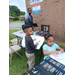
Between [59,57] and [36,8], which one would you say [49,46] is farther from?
[36,8]

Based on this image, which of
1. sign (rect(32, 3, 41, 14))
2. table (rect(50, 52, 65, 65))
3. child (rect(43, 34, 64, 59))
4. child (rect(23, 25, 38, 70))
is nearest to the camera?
table (rect(50, 52, 65, 65))

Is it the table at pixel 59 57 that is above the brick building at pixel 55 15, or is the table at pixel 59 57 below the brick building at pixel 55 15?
below

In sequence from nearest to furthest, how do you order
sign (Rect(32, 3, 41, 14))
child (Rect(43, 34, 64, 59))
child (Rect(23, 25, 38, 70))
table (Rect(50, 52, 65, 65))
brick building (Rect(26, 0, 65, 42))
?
table (Rect(50, 52, 65, 65)) → child (Rect(43, 34, 64, 59)) → child (Rect(23, 25, 38, 70)) → brick building (Rect(26, 0, 65, 42)) → sign (Rect(32, 3, 41, 14))

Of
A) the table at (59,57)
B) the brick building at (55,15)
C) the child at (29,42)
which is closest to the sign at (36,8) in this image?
the brick building at (55,15)

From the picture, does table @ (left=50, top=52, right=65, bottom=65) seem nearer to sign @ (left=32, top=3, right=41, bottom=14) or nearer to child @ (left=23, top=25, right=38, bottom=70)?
child @ (left=23, top=25, right=38, bottom=70)

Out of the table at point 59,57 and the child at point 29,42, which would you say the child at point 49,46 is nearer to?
the table at point 59,57

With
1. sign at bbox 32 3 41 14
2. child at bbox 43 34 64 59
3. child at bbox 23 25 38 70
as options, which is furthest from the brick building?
child at bbox 23 25 38 70

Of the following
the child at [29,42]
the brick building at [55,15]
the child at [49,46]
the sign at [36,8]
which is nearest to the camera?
the child at [49,46]

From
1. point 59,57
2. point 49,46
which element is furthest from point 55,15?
point 59,57
